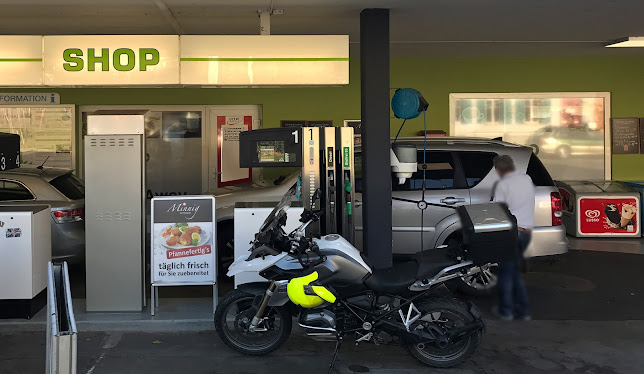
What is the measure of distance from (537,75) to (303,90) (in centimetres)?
404

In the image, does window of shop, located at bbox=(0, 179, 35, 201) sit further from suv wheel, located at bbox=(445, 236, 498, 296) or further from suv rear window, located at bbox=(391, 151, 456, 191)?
suv wheel, located at bbox=(445, 236, 498, 296)

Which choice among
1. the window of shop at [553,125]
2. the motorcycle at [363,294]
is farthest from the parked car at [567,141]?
the motorcycle at [363,294]

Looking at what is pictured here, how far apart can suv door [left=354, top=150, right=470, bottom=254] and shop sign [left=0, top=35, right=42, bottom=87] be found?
3.66 m

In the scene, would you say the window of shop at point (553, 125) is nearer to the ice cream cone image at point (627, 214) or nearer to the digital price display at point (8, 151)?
the ice cream cone image at point (627, 214)

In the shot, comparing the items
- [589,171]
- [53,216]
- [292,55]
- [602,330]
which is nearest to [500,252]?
[602,330]

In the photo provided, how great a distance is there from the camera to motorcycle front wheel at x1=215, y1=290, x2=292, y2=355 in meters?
5.48

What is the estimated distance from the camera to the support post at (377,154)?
22.6 ft

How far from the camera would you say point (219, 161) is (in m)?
11.6

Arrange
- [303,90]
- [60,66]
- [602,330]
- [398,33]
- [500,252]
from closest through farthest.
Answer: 1. [500,252]
2. [602,330]
3. [60,66]
4. [398,33]
5. [303,90]

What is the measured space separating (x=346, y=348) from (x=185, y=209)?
82.2 inches

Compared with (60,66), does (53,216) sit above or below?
below

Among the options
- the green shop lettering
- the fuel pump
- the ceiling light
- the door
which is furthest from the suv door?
the door

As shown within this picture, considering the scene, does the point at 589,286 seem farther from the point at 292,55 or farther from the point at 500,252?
the point at 292,55

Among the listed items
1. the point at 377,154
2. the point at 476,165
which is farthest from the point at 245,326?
the point at 476,165
